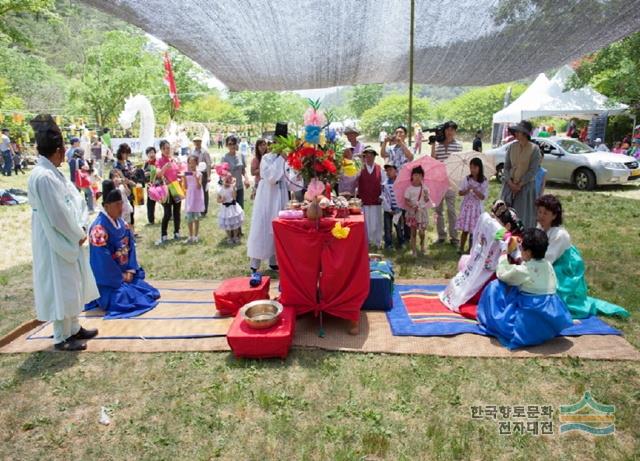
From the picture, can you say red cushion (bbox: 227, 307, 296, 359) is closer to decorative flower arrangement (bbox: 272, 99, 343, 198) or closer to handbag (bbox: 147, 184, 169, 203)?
decorative flower arrangement (bbox: 272, 99, 343, 198)

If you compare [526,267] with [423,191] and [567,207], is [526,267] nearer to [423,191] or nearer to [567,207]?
[423,191]

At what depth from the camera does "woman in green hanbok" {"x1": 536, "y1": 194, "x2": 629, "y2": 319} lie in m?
4.51

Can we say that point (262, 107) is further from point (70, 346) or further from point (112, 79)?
point (70, 346)

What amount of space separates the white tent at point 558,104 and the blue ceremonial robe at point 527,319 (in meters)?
16.0

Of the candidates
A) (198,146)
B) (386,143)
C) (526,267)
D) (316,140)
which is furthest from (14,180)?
(526,267)

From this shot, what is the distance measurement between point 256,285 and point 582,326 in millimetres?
3464

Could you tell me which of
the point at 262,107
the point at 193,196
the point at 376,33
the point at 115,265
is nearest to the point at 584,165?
the point at 376,33

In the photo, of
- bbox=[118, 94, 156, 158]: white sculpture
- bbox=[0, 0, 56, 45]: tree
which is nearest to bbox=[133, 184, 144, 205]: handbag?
bbox=[0, 0, 56, 45]: tree

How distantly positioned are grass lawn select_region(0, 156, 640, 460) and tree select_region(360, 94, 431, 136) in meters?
50.7

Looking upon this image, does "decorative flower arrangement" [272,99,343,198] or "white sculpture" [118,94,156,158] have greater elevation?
"white sculpture" [118,94,156,158]

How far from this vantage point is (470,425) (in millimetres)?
3051

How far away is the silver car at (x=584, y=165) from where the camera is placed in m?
12.3

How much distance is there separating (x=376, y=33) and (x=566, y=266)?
Result: 3972mm

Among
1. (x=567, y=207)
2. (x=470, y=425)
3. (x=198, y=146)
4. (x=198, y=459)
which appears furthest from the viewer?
(x=567, y=207)
